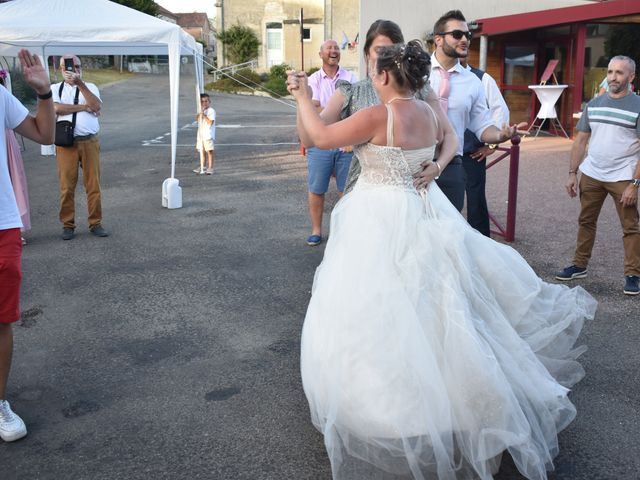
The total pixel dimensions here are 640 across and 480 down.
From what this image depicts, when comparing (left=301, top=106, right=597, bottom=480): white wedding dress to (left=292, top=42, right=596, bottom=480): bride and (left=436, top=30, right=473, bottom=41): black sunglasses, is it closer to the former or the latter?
(left=292, top=42, right=596, bottom=480): bride

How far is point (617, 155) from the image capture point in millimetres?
5527

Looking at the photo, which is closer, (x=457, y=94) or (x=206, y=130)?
(x=457, y=94)

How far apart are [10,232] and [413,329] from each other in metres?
2.13

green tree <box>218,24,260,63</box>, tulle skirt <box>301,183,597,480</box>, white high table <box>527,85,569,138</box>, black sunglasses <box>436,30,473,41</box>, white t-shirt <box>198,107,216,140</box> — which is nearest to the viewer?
tulle skirt <box>301,183,597,480</box>

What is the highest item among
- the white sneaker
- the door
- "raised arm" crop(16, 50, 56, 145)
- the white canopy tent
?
the door

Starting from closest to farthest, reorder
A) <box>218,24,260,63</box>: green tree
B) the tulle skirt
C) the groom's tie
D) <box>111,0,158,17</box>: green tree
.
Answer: the tulle skirt < the groom's tie < <box>218,24,260,63</box>: green tree < <box>111,0,158,17</box>: green tree

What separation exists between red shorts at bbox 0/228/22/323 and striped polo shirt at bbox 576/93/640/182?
14.9 feet

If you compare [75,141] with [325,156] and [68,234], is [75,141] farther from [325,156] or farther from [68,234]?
[325,156]

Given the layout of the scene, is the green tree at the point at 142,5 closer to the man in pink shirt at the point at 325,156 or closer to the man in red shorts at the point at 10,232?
the man in pink shirt at the point at 325,156

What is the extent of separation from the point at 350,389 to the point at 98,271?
430cm

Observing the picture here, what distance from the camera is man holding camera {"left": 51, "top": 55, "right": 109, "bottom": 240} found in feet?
24.8

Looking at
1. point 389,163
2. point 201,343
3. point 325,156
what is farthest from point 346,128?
point 325,156

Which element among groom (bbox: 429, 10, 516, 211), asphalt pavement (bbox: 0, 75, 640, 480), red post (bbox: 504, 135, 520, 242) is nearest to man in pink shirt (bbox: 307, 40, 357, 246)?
asphalt pavement (bbox: 0, 75, 640, 480)

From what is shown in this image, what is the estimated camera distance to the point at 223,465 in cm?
323
